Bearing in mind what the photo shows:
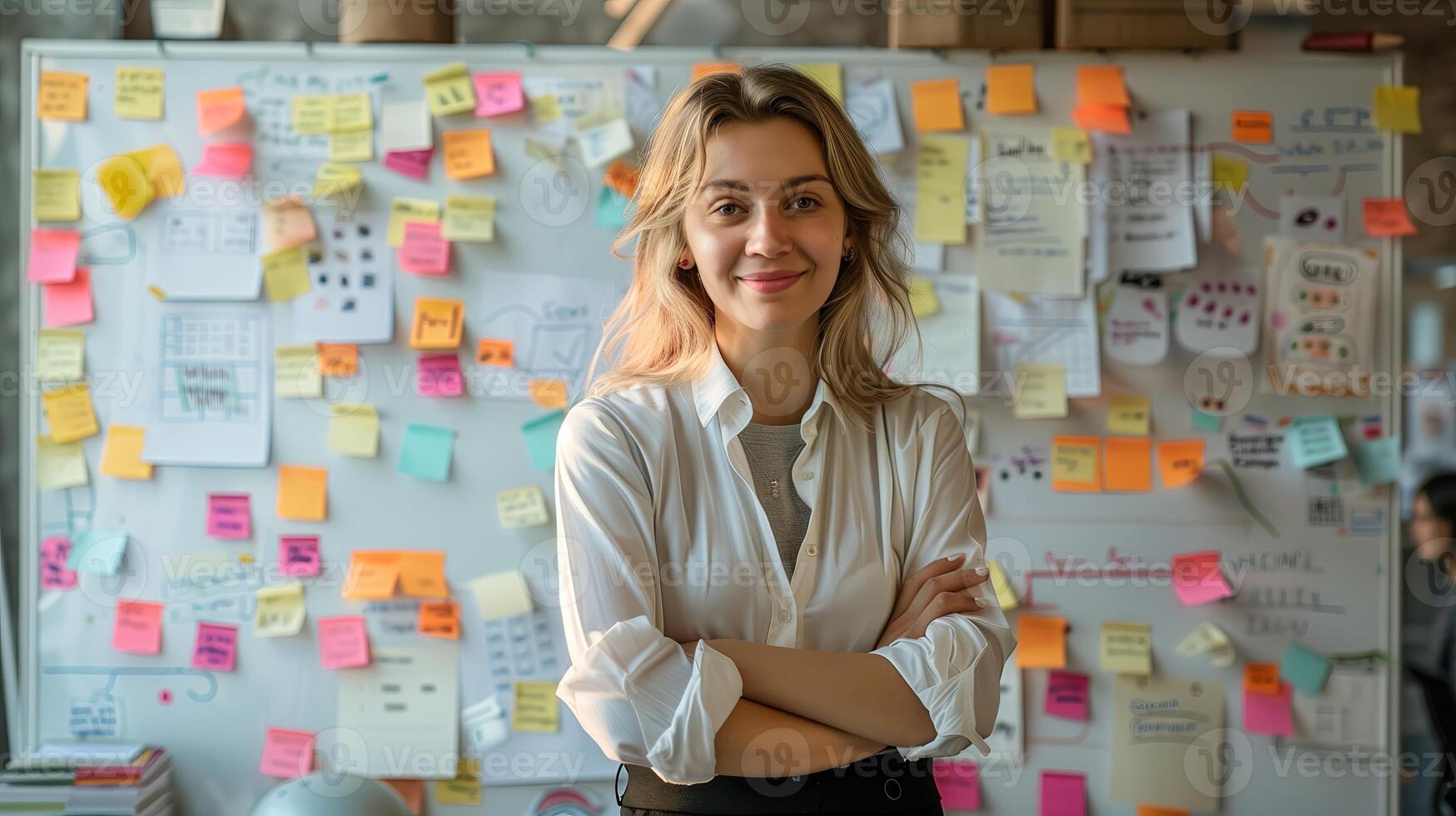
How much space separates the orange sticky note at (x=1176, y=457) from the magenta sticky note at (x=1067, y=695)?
0.42m

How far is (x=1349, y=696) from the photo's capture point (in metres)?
2.17

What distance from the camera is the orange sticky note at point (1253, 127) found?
2180mm

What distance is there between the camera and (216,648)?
85.6 inches

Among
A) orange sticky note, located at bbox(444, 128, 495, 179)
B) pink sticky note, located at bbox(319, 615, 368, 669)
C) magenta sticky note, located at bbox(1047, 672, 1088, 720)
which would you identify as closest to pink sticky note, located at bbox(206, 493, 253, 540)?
pink sticky note, located at bbox(319, 615, 368, 669)

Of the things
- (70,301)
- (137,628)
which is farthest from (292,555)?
(70,301)

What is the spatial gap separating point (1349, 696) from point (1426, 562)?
1.19ft

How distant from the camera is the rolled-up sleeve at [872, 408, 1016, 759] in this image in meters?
1.16

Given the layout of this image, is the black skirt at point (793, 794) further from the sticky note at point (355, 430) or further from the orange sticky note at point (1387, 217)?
the orange sticky note at point (1387, 217)

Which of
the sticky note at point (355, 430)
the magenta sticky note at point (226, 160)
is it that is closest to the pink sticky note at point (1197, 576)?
the sticky note at point (355, 430)

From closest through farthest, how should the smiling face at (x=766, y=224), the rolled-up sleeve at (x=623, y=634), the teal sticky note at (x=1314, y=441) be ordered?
the rolled-up sleeve at (x=623, y=634) < the smiling face at (x=766, y=224) < the teal sticky note at (x=1314, y=441)

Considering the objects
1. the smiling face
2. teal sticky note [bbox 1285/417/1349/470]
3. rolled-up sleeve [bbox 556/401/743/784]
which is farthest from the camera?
teal sticky note [bbox 1285/417/1349/470]

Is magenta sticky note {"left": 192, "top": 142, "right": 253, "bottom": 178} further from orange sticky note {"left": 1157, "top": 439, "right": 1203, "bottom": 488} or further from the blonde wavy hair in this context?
orange sticky note {"left": 1157, "top": 439, "right": 1203, "bottom": 488}

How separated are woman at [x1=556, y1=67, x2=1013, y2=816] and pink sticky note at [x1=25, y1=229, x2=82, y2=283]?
1448 millimetres

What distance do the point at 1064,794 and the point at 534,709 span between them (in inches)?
41.5
